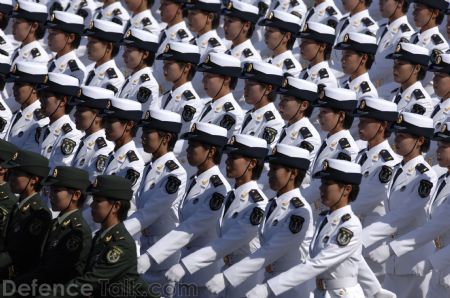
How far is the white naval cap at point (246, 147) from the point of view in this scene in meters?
16.0

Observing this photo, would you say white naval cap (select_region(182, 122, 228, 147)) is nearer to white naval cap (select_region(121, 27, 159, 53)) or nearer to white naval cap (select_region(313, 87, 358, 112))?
white naval cap (select_region(313, 87, 358, 112))

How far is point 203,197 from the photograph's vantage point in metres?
16.3

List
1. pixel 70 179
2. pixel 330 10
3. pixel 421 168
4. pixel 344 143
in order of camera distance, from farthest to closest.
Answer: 1. pixel 330 10
2. pixel 344 143
3. pixel 421 168
4. pixel 70 179

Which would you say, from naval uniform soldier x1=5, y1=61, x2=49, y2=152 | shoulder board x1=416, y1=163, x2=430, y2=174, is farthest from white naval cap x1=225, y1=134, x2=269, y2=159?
naval uniform soldier x1=5, y1=61, x2=49, y2=152

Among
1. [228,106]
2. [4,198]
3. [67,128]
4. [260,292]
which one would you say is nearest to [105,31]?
[67,128]

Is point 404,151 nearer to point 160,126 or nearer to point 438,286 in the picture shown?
point 438,286

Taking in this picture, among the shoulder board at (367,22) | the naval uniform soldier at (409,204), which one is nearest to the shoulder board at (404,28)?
the shoulder board at (367,22)

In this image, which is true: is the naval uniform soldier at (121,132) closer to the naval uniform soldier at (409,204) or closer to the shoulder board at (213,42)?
the naval uniform soldier at (409,204)

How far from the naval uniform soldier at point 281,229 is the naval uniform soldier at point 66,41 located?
5.90 m

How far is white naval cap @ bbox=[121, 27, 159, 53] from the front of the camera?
1984cm

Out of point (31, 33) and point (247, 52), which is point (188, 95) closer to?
point (247, 52)

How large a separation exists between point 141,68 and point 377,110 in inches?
151

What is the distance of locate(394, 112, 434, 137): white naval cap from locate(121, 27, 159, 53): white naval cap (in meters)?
4.29

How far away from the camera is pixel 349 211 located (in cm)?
1490
